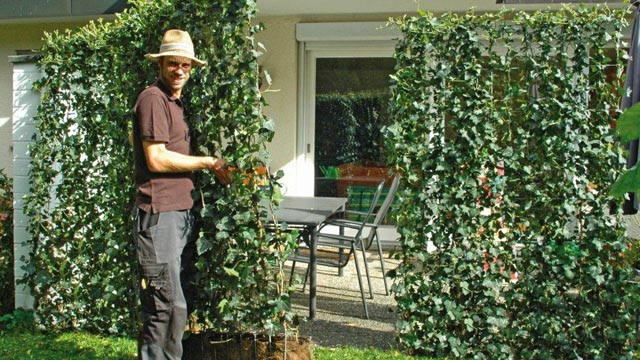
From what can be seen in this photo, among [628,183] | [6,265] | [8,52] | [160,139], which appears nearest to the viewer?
[628,183]

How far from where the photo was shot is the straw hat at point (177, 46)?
11.4 feet

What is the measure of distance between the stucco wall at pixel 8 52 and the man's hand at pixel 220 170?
6.58 metres

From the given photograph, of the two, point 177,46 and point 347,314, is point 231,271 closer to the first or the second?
point 177,46

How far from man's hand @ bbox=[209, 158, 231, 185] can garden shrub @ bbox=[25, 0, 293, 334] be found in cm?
6

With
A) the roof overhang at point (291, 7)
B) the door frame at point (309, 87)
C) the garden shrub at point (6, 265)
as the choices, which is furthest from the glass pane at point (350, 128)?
the garden shrub at point (6, 265)

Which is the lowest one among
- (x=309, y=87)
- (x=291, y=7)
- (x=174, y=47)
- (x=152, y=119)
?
(x=152, y=119)

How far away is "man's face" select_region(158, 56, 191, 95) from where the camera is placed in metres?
3.50

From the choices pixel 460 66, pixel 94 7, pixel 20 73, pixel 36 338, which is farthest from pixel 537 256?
pixel 94 7

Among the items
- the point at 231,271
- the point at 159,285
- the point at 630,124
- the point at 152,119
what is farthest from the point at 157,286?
the point at 630,124

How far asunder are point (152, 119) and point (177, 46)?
436 mm

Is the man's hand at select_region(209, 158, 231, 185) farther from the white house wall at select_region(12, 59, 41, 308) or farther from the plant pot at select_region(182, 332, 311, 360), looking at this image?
the white house wall at select_region(12, 59, 41, 308)

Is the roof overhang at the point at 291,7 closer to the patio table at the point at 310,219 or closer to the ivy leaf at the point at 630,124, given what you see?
the patio table at the point at 310,219

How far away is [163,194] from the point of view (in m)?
3.46

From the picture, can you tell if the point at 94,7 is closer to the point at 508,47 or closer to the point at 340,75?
the point at 340,75
